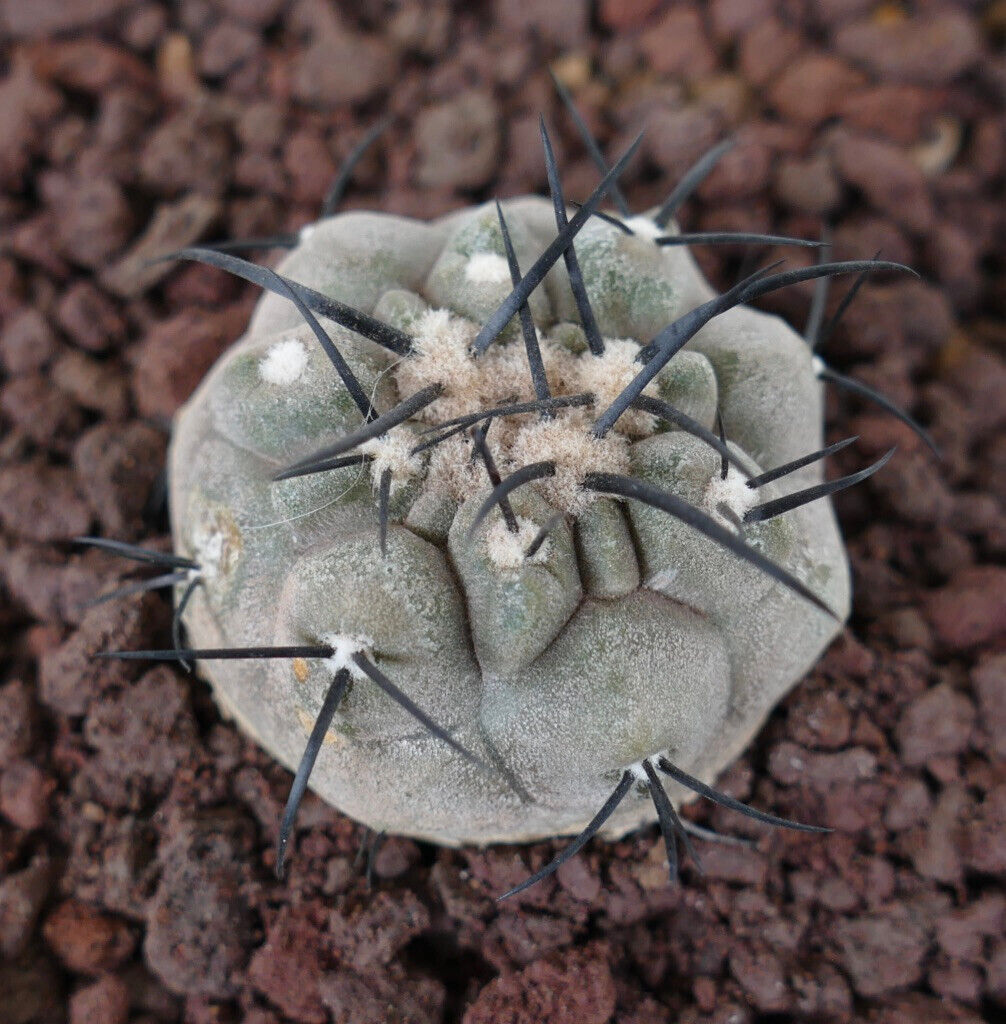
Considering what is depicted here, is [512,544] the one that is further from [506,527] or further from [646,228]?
[646,228]

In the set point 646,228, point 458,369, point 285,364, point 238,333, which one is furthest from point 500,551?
point 238,333

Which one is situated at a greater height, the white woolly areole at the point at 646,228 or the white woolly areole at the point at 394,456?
the white woolly areole at the point at 646,228

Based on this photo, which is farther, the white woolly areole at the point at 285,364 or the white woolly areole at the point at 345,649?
the white woolly areole at the point at 285,364

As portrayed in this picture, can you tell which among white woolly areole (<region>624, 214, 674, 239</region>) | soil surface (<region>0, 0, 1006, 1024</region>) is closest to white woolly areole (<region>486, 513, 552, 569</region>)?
white woolly areole (<region>624, 214, 674, 239</region>)

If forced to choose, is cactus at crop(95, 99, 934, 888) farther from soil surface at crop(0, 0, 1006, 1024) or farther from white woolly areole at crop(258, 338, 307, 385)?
soil surface at crop(0, 0, 1006, 1024)

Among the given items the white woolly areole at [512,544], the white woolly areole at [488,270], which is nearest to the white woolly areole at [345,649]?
the white woolly areole at [512,544]

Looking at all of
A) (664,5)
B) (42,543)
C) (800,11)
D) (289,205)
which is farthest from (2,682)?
(800,11)

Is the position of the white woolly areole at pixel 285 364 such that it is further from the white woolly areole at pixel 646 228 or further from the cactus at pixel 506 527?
the white woolly areole at pixel 646 228
